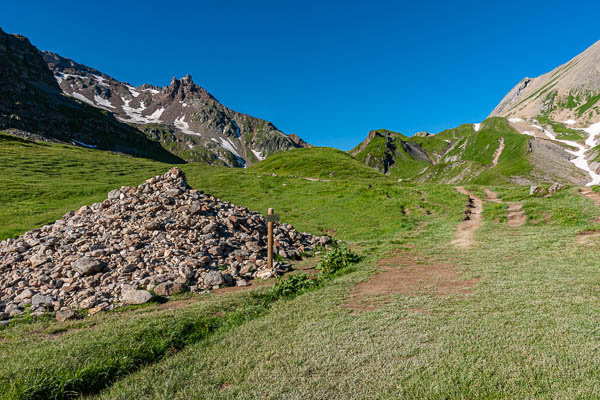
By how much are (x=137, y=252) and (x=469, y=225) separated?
24.6m

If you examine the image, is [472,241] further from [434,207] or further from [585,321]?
[434,207]

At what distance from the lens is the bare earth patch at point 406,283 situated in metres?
10.1

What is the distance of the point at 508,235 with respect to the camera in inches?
762

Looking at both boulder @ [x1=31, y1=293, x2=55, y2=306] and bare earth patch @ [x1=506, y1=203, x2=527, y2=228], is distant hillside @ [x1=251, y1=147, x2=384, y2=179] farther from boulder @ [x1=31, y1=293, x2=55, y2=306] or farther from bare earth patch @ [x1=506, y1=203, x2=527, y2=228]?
boulder @ [x1=31, y1=293, x2=55, y2=306]

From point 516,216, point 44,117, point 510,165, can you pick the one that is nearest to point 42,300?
point 516,216

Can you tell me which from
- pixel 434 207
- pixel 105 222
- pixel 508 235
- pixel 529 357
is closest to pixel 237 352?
pixel 529 357

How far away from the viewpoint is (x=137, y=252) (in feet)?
45.1

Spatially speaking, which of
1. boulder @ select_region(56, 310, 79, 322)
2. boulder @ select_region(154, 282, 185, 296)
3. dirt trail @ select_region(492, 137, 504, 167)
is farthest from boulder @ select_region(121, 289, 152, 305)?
dirt trail @ select_region(492, 137, 504, 167)

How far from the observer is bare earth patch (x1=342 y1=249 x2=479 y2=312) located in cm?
1014

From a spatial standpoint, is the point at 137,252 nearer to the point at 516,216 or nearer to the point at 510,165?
the point at 516,216

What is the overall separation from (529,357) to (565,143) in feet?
706

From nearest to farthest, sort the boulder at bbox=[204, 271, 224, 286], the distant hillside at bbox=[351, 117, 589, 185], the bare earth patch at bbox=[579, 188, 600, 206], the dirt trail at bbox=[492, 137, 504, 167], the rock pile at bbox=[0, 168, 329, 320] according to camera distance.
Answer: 1. the rock pile at bbox=[0, 168, 329, 320]
2. the boulder at bbox=[204, 271, 224, 286]
3. the bare earth patch at bbox=[579, 188, 600, 206]
4. the distant hillside at bbox=[351, 117, 589, 185]
5. the dirt trail at bbox=[492, 137, 504, 167]

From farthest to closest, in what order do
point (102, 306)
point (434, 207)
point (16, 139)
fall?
point (16, 139) → point (434, 207) → point (102, 306)

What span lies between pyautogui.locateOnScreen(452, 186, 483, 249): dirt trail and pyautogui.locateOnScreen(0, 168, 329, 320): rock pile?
9221 millimetres
